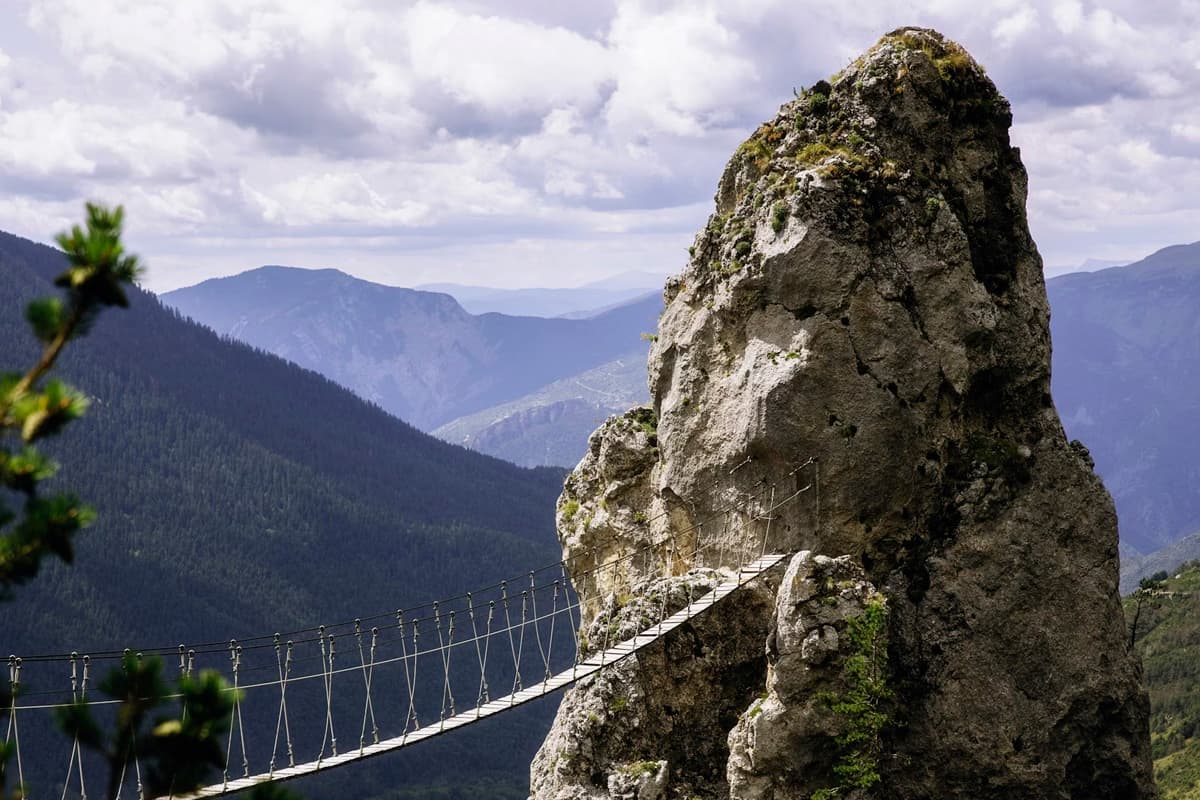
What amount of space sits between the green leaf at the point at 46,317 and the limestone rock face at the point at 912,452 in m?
16.9

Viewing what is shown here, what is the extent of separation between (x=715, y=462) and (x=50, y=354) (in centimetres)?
1876

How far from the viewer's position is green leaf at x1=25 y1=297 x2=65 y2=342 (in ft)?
28.6

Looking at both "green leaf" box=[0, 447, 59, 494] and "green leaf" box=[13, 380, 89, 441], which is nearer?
"green leaf" box=[13, 380, 89, 441]

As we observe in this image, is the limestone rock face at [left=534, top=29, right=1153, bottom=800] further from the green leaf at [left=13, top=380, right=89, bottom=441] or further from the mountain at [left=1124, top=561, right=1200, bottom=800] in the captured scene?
the mountain at [left=1124, top=561, right=1200, bottom=800]

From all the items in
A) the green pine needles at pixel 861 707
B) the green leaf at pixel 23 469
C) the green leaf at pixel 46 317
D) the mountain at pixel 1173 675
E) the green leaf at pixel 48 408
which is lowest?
the mountain at pixel 1173 675

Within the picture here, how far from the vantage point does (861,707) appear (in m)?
23.5

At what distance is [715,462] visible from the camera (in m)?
26.8

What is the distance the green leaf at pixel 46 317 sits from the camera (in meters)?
8.73

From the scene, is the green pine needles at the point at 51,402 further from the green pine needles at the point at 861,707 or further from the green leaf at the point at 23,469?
the green pine needles at the point at 861,707

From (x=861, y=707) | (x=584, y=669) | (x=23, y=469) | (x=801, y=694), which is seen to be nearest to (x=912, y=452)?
(x=861, y=707)

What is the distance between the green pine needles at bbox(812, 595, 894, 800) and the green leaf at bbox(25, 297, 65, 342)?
56.3 ft

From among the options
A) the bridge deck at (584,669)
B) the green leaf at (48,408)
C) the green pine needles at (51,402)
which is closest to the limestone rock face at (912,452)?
the bridge deck at (584,669)

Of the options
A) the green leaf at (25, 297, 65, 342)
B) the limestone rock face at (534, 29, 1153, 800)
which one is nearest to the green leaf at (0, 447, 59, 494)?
the green leaf at (25, 297, 65, 342)

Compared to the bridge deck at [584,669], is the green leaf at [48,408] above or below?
above
